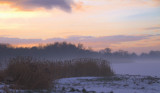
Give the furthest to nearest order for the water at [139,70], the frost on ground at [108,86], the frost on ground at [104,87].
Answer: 1. the water at [139,70]
2. the frost on ground at [108,86]
3. the frost on ground at [104,87]

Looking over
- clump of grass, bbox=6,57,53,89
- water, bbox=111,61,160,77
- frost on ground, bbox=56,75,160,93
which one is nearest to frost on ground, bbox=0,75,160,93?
frost on ground, bbox=56,75,160,93

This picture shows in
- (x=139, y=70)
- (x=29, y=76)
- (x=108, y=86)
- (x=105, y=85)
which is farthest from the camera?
(x=139, y=70)

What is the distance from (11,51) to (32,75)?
152 feet

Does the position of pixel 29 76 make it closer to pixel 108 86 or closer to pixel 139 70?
pixel 108 86

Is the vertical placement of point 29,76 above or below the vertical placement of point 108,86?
above

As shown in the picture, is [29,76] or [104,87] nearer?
[29,76]

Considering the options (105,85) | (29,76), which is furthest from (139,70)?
(29,76)

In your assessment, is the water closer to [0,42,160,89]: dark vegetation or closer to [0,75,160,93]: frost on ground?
[0,42,160,89]: dark vegetation

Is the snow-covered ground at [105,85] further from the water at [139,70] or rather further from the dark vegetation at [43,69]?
the water at [139,70]

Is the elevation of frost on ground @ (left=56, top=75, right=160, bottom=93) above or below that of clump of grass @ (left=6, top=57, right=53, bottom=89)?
below

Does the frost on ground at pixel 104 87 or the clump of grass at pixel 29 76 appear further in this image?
the clump of grass at pixel 29 76

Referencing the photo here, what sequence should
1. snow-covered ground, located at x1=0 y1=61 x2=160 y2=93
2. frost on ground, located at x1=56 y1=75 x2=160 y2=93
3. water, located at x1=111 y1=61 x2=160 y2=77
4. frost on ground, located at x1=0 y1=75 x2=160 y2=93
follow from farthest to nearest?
water, located at x1=111 y1=61 x2=160 y2=77, frost on ground, located at x1=56 y1=75 x2=160 y2=93, snow-covered ground, located at x1=0 y1=61 x2=160 y2=93, frost on ground, located at x1=0 y1=75 x2=160 y2=93

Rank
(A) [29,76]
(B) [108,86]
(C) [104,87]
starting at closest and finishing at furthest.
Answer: (A) [29,76], (C) [104,87], (B) [108,86]

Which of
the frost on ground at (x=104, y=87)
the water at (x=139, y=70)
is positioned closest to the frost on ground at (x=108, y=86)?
the frost on ground at (x=104, y=87)
